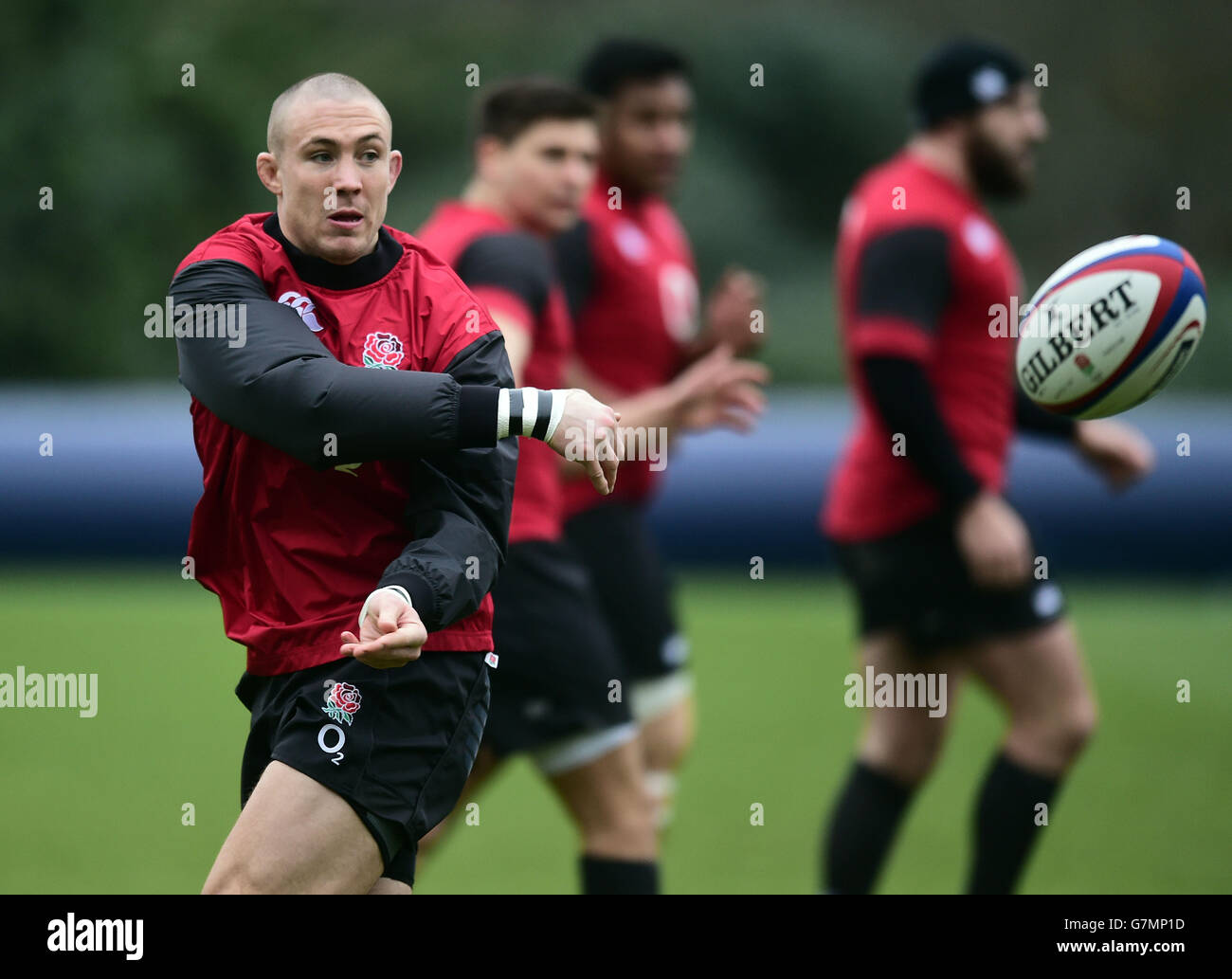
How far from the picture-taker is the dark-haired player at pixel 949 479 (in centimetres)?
489

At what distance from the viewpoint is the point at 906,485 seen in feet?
16.7

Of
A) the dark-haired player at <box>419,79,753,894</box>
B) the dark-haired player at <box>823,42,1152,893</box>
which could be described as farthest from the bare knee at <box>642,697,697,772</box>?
the dark-haired player at <box>419,79,753,894</box>

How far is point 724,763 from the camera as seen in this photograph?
7.25m

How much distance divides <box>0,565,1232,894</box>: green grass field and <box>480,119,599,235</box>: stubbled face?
2111 millimetres

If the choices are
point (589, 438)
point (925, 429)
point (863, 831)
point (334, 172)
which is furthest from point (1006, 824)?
point (334, 172)

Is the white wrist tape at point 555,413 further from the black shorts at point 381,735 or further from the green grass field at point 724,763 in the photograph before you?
the green grass field at point 724,763

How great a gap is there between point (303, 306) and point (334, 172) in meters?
0.23

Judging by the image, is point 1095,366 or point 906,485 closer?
point 1095,366

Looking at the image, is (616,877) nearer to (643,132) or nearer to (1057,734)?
(1057,734)

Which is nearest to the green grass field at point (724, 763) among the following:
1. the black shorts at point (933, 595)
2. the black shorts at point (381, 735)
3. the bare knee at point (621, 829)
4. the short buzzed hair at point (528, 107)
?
the black shorts at point (933, 595)

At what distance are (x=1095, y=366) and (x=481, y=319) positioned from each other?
1.44 m
